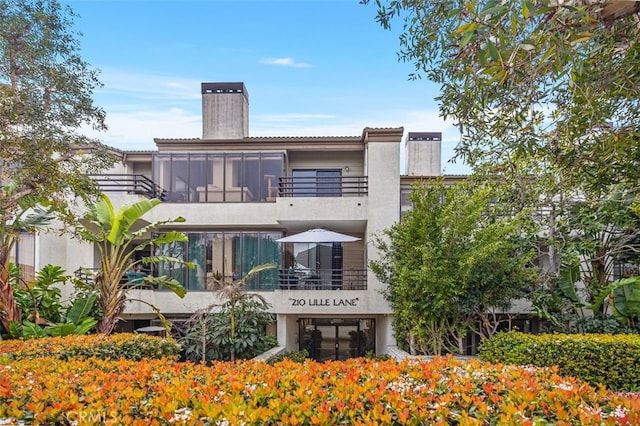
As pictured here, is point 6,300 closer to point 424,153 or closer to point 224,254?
point 224,254

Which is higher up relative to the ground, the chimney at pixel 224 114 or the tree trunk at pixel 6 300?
the chimney at pixel 224 114

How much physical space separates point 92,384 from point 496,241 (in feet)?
34.4

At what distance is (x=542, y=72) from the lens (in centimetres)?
524

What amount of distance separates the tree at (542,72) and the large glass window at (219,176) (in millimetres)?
10530

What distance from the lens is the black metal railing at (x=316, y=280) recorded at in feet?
53.5

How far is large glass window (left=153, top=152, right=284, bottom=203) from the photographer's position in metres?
17.0

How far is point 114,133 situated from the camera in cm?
1083

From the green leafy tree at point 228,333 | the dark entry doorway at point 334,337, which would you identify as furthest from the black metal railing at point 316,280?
the dark entry doorway at point 334,337

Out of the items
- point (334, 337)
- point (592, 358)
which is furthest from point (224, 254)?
point (592, 358)

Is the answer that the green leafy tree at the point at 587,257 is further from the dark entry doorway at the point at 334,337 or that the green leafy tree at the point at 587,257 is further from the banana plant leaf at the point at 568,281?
the dark entry doorway at the point at 334,337

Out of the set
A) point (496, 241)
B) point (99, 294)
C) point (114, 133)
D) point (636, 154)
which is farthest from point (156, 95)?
point (636, 154)

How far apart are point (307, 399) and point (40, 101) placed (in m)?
8.47

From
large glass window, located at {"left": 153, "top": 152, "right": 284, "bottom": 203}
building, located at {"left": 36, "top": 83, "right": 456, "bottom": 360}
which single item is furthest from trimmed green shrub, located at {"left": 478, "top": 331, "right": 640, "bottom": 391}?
large glass window, located at {"left": 153, "top": 152, "right": 284, "bottom": 203}

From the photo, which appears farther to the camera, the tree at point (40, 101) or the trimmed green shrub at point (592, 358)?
the trimmed green shrub at point (592, 358)
